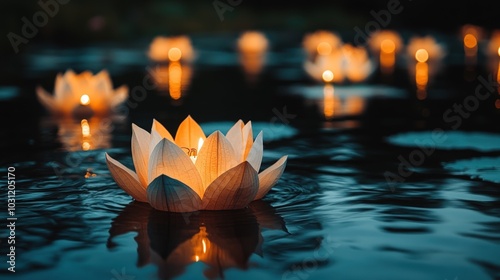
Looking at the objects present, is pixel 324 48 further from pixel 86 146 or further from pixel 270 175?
pixel 270 175

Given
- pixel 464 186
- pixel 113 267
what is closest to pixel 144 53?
pixel 464 186

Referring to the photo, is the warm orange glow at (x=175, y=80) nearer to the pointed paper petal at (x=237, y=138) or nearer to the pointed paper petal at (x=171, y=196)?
the pointed paper petal at (x=237, y=138)

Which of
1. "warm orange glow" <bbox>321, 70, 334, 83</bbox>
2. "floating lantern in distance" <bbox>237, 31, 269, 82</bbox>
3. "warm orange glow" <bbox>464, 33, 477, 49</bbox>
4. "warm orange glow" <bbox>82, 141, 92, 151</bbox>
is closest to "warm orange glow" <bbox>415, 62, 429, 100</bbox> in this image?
"warm orange glow" <bbox>321, 70, 334, 83</bbox>

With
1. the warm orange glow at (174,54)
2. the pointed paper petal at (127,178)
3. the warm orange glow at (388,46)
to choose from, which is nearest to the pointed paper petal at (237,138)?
the pointed paper petal at (127,178)

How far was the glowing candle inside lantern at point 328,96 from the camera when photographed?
10.9 metres

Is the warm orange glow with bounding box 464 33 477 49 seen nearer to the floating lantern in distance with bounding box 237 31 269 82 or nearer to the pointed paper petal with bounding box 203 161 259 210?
the floating lantern in distance with bounding box 237 31 269 82

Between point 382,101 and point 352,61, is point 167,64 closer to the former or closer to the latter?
point 352,61

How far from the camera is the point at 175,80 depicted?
55.2 ft

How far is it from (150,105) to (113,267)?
26.6ft

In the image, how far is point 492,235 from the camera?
4727 mm

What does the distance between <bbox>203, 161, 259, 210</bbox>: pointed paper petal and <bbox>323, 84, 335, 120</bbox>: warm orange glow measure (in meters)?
5.30

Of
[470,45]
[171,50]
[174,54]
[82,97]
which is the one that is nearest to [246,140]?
[82,97]

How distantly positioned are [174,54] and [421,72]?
7586 millimetres

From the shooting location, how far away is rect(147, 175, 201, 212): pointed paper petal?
483 cm
